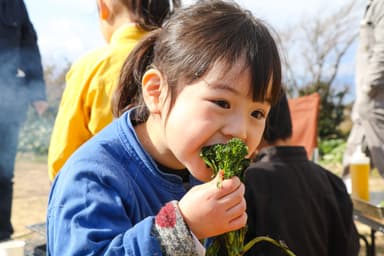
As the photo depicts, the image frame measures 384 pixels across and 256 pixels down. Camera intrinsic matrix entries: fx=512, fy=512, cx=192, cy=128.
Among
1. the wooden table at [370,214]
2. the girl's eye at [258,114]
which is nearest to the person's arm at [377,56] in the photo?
the wooden table at [370,214]

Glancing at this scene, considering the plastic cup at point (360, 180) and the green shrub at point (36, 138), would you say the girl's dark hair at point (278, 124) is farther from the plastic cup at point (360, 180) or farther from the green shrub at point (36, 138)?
the green shrub at point (36, 138)

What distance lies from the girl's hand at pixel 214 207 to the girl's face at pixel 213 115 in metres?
0.11

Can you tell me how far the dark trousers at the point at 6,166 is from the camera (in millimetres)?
4484

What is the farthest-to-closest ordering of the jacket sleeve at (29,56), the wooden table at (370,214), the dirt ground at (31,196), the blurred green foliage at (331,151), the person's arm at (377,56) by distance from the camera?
the blurred green foliage at (331,151), the dirt ground at (31,196), the person's arm at (377,56), the jacket sleeve at (29,56), the wooden table at (370,214)

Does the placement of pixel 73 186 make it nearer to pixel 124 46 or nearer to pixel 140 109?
pixel 140 109

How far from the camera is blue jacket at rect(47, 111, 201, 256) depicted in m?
1.00

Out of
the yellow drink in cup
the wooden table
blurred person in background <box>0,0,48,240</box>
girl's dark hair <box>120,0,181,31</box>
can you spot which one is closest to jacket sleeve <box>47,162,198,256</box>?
girl's dark hair <box>120,0,181,31</box>

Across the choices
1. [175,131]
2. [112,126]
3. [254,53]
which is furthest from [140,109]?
[254,53]

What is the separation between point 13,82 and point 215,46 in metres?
3.50

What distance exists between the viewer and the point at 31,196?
754cm

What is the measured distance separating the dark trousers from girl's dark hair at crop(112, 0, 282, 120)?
341 cm

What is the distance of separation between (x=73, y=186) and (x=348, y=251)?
1.66m

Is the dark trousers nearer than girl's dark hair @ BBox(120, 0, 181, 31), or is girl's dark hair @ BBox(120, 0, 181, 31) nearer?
girl's dark hair @ BBox(120, 0, 181, 31)

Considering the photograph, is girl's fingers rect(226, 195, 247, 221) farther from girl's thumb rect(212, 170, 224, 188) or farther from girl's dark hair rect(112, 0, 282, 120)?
girl's dark hair rect(112, 0, 282, 120)
